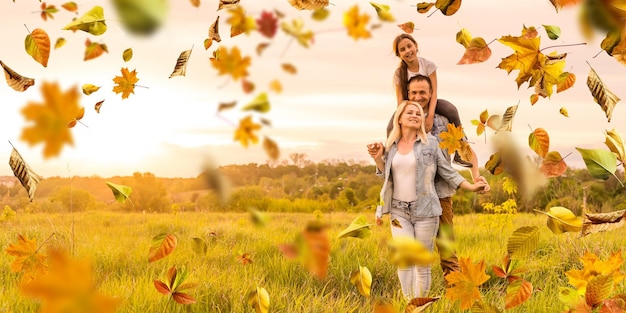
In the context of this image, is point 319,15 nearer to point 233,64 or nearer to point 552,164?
point 233,64

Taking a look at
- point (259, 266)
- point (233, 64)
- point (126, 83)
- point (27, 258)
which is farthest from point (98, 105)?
point (259, 266)

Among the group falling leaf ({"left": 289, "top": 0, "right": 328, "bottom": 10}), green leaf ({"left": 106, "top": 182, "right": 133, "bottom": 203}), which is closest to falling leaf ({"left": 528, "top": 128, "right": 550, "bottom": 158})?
falling leaf ({"left": 289, "top": 0, "right": 328, "bottom": 10})

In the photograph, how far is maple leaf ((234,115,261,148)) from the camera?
694mm

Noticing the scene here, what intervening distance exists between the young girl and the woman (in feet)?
1.11

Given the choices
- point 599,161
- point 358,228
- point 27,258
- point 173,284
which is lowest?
point 173,284

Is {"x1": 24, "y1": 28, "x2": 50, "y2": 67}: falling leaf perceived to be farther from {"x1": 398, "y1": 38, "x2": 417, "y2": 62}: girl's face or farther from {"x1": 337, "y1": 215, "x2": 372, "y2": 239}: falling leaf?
{"x1": 398, "y1": 38, "x2": 417, "y2": 62}: girl's face

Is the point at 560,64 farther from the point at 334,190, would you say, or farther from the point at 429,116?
the point at 334,190

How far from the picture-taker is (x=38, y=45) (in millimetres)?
1376

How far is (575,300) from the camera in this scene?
6.47ft

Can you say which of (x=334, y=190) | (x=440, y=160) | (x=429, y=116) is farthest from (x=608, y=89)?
(x=334, y=190)

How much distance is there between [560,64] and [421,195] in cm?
228

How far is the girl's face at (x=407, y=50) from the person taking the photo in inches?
159

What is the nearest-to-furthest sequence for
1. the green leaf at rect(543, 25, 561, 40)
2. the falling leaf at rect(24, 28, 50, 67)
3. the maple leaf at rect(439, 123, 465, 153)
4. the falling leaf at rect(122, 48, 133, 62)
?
the falling leaf at rect(24, 28, 50, 67) < the green leaf at rect(543, 25, 561, 40) < the falling leaf at rect(122, 48, 133, 62) < the maple leaf at rect(439, 123, 465, 153)

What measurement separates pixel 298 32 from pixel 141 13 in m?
0.28
